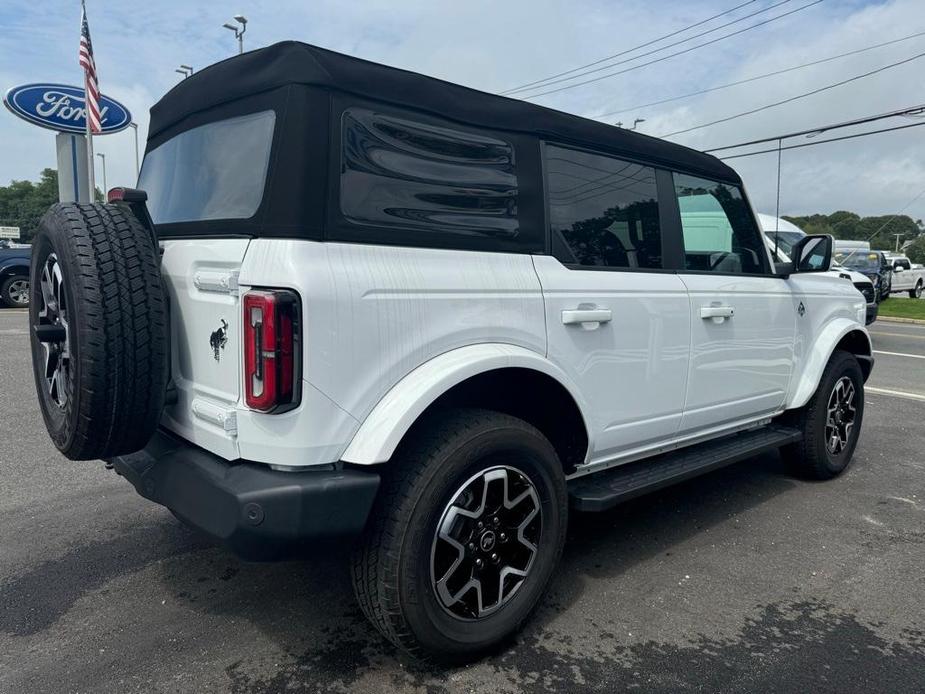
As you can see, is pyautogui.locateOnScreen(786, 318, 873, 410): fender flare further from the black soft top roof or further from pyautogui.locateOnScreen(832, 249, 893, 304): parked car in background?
pyautogui.locateOnScreen(832, 249, 893, 304): parked car in background

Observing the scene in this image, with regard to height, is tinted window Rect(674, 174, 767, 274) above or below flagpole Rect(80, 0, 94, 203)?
below

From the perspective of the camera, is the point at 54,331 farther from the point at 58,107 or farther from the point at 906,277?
the point at 906,277

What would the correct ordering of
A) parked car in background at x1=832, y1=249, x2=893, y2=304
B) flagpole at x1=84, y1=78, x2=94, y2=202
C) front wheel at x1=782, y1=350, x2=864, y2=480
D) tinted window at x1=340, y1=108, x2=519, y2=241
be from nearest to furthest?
tinted window at x1=340, y1=108, x2=519, y2=241
front wheel at x1=782, y1=350, x2=864, y2=480
flagpole at x1=84, y1=78, x2=94, y2=202
parked car in background at x1=832, y1=249, x2=893, y2=304

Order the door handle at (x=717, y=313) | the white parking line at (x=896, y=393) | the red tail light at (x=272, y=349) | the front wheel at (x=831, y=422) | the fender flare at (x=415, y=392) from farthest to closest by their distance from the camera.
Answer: the white parking line at (x=896, y=393)
the front wheel at (x=831, y=422)
the door handle at (x=717, y=313)
the fender flare at (x=415, y=392)
the red tail light at (x=272, y=349)

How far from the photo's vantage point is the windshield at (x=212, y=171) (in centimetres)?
237

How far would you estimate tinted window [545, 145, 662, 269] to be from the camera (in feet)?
9.92

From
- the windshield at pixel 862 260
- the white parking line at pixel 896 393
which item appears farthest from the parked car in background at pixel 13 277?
the windshield at pixel 862 260

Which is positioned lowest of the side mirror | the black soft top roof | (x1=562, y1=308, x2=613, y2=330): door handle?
(x1=562, y1=308, x2=613, y2=330): door handle

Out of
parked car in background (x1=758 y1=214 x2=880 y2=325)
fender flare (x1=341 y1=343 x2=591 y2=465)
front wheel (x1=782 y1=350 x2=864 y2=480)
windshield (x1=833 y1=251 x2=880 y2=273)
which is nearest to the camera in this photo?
fender flare (x1=341 y1=343 x2=591 y2=465)

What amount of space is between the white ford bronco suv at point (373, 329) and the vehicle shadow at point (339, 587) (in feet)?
1.00

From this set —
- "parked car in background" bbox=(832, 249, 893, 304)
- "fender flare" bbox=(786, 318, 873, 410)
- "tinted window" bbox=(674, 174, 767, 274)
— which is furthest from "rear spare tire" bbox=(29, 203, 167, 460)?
"parked car in background" bbox=(832, 249, 893, 304)

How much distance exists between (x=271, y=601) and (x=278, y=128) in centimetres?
198

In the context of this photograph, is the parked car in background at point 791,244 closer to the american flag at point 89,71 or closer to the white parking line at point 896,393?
the white parking line at point 896,393

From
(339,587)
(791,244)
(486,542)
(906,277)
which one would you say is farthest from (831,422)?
(906,277)
